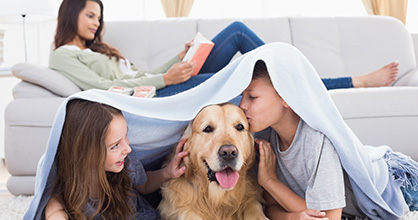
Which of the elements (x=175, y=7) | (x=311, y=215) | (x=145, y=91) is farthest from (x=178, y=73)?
(x=175, y=7)

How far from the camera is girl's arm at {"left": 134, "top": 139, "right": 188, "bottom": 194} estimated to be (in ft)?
4.85

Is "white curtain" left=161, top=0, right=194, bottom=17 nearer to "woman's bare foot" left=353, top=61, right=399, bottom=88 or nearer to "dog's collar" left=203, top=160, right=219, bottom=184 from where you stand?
"woman's bare foot" left=353, top=61, right=399, bottom=88

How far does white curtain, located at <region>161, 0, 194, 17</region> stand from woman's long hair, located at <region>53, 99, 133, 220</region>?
340cm

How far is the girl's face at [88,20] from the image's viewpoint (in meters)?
2.86

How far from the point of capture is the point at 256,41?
275 cm

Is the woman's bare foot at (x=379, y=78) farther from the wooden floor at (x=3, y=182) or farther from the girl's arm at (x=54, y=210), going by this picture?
the wooden floor at (x=3, y=182)

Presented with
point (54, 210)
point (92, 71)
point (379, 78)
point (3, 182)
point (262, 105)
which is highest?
point (262, 105)

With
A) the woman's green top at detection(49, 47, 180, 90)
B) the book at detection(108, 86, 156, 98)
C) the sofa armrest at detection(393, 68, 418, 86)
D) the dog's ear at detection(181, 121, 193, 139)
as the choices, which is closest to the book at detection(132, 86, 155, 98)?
the book at detection(108, 86, 156, 98)

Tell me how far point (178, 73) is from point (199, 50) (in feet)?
0.66

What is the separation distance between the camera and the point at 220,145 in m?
1.32

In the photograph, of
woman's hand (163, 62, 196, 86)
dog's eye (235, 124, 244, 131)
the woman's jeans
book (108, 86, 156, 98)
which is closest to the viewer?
dog's eye (235, 124, 244, 131)

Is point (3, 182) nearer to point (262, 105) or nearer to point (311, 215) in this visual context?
point (262, 105)

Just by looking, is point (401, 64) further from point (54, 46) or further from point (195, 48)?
point (54, 46)

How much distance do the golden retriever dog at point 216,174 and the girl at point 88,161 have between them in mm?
67
